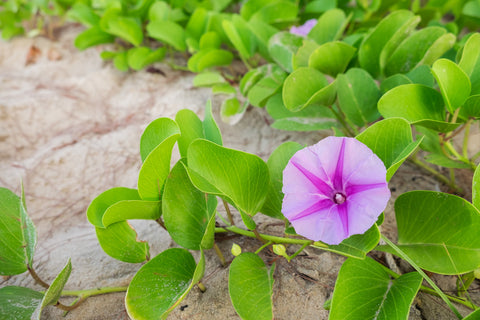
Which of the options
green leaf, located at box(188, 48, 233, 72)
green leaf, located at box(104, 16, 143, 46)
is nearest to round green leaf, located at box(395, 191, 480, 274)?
green leaf, located at box(188, 48, 233, 72)

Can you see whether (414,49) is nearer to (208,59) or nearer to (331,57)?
(331,57)

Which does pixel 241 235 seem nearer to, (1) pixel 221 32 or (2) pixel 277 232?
(2) pixel 277 232

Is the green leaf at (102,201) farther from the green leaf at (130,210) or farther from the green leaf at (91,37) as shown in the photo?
the green leaf at (91,37)

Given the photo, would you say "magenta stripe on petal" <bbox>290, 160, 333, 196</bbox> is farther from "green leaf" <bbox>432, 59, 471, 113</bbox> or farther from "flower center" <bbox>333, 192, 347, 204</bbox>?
"green leaf" <bbox>432, 59, 471, 113</bbox>

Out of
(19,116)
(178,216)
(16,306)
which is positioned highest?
(178,216)

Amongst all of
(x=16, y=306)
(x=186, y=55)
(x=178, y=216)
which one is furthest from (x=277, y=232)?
(x=186, y=55)

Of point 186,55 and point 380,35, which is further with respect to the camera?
point 186,55
